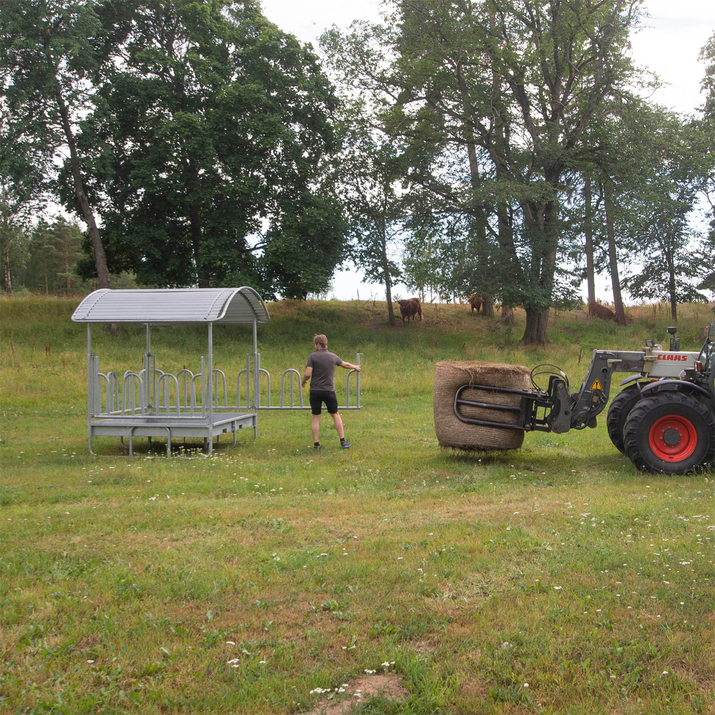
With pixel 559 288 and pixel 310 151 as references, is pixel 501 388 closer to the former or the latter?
pixel 559 288

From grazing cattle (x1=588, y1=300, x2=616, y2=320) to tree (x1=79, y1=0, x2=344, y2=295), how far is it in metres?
14.8

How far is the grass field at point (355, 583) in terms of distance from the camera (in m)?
3.93

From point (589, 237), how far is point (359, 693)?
33989mm

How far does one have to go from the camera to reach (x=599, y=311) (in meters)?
39.1

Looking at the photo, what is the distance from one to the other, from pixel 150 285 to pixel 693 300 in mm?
27754

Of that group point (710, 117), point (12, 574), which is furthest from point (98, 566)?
point (710, 117)

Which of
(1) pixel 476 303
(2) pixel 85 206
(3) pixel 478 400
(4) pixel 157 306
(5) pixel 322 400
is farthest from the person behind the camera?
(1) pixel 476 303

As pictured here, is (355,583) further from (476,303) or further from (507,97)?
(476,303)

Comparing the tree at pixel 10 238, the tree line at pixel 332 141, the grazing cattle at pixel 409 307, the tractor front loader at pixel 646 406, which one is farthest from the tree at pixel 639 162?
the tree at pixel 10 238

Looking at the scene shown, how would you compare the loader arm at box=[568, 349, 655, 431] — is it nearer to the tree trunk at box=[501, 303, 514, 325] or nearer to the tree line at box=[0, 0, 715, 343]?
the tree line at box=[0, 0, 715, 343]

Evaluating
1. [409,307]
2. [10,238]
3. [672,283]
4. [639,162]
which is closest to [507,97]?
[639,162]

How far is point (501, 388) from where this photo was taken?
10.8 meters

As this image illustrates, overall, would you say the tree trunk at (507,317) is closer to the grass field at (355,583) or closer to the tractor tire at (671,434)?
the grass field at (355,583)

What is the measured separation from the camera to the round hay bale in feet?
35.3
